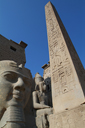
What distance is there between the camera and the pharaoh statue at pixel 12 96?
2.80 meters

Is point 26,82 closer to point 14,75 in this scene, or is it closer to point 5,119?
point 14,75

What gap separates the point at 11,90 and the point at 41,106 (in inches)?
44.8

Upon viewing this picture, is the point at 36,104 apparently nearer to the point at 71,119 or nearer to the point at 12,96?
the point at 12,96

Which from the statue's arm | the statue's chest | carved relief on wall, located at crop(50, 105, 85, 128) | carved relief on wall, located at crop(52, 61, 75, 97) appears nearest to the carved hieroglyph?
carved relief on wall, located at crop(52, 61, 75, 97)

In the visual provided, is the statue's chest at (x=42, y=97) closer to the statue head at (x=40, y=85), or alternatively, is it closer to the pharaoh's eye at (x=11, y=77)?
the statue head at (x=40, y=85)

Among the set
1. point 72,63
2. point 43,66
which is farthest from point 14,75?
point 43,66

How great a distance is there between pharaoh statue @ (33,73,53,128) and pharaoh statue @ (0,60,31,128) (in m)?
0.56

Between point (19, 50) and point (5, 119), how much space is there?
4.50 m

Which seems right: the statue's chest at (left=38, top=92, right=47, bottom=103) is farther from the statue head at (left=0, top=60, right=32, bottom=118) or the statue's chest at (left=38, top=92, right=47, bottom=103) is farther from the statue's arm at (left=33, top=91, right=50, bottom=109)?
the statue head at (left=0, top=60, right=32, bottom=118)

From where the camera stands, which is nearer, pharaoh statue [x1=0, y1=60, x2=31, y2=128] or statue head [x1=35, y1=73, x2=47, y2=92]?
pharaoh statue [x1=0, y1=60, x2=31, y2=128]

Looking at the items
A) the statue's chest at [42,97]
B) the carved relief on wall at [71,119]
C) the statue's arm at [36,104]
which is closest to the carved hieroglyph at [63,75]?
the carved relief on wall at [71,119]

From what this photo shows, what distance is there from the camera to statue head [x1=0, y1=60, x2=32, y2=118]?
10.1 ft

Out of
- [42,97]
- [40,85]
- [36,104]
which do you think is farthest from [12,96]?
[40,85]

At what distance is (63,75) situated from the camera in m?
3.55
